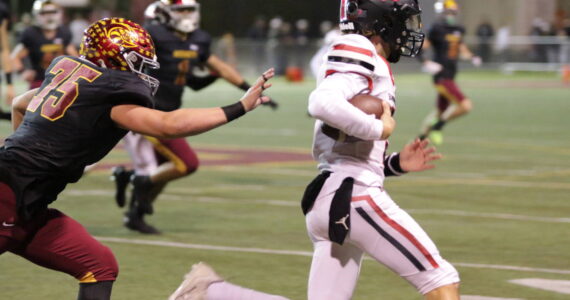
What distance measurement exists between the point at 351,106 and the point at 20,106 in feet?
5.58

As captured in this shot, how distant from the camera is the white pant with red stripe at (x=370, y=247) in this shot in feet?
15.5

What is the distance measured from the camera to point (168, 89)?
9805 millimetres

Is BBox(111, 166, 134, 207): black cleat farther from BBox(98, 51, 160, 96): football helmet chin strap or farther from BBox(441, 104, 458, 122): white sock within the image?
BBox(441, 104, 458, 122): white sock

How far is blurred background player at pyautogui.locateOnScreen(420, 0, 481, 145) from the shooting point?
56.1 ft

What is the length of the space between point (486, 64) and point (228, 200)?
3171 cm

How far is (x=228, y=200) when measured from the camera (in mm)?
11102

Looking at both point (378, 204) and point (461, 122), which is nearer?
point (378, 204)

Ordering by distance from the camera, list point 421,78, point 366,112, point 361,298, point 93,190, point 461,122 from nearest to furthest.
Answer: point 366,112, point 361,298, point 93,190, point 461,122, point 421,78

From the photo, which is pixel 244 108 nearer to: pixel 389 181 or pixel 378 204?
pixel 378 204

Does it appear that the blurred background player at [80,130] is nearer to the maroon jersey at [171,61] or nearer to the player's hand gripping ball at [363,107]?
the player's hand gripping ball at [363,107]

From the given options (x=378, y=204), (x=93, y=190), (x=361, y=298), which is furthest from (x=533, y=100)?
(x=378, y=204)

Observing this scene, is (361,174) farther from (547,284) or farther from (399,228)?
(547,284)

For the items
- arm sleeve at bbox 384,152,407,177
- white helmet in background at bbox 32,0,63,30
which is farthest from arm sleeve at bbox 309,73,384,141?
white helmet in background at bbox 32,0,63,30

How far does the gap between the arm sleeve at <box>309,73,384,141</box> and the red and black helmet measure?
807 millimetres
